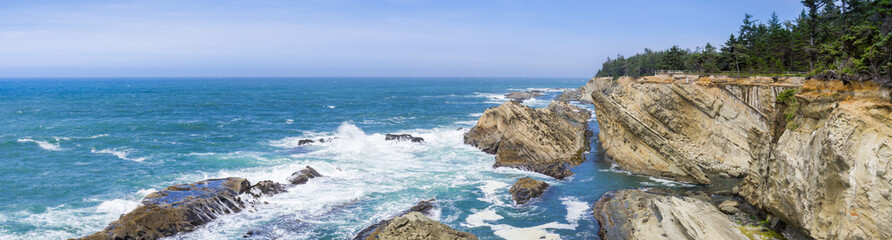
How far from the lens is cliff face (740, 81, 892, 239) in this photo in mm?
14461

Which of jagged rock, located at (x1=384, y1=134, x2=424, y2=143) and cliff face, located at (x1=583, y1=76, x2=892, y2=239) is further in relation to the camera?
jagged rock, located at (x1=384, y1=134, x2=424, y2=143)

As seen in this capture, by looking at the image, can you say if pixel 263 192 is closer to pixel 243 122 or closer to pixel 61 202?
pixel 61 202

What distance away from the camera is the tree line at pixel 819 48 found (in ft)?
58.5

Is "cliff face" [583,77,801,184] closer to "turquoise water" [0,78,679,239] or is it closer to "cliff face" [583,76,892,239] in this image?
"cliff face" [583,76,892,239]

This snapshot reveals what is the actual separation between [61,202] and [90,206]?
2.21 m

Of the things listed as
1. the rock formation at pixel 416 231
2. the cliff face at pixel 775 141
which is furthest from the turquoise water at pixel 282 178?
the rock formation at pixel 416 231

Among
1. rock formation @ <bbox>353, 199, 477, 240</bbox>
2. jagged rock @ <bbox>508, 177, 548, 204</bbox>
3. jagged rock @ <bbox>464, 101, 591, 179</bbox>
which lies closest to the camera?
rock formation @ <bbox>353, 199, 477, 240</bbox>

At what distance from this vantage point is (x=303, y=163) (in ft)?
Result: 123

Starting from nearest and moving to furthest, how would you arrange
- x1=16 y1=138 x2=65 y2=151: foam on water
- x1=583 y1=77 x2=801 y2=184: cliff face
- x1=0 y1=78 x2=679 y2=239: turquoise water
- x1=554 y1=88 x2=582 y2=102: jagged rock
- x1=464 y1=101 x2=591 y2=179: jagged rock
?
x1=0 y1=78 x2=679 y2=239: turquoise water
x1=583 y1=77 x2=801 y2=184: cliff face
x1=464 y1=101 x2=591 y2=179: jagged rock
x1=16 y1=138 x2=65 y2=151: foam on water
x1=554 y1=88 x2=582 y2=102: jagged rock

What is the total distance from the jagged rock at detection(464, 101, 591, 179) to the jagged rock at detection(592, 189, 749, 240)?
8493mm

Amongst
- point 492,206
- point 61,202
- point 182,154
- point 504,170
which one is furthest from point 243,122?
point 492,206

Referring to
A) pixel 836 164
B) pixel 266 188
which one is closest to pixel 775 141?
pixel 836 164

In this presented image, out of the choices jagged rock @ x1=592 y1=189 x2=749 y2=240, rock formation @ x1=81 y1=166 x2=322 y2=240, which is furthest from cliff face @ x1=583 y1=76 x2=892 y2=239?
rock formation @ x1=81 y1=166 x2=322 y2=240

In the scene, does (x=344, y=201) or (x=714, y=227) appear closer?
(x=714, y=227)
